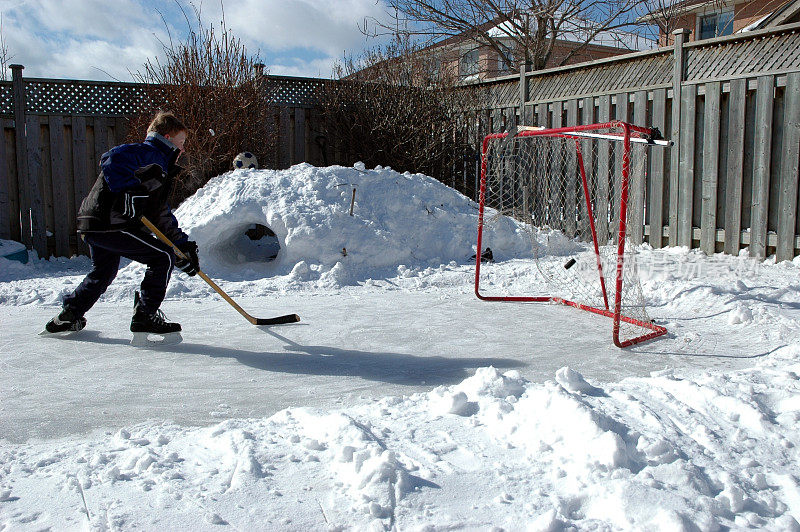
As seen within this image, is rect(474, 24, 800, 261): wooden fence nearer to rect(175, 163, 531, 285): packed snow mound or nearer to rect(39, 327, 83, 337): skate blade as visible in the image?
rect(175, 163, 531, 285): packed snow mound

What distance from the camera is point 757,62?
6520 mm

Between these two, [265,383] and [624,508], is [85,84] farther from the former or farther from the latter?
[624,508]

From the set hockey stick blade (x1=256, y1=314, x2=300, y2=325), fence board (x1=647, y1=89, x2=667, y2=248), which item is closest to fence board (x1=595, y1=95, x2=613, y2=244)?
fence board (x1=647, y1=89, x2=667, y2=248)

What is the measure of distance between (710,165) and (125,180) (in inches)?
229

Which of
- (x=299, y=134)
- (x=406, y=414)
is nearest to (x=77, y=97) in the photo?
(x=299, y=134)

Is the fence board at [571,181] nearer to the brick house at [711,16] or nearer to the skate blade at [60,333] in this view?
the brick house at [711,16]

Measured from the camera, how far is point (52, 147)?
8.55 metres

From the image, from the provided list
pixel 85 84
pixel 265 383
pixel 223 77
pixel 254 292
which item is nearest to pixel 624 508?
pixel 265 383

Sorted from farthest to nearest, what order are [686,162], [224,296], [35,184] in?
[35,184] < [686,162] < [224,296]

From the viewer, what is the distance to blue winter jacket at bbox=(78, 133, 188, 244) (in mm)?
3957

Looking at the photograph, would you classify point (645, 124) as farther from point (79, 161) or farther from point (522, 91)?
point (79, 161)

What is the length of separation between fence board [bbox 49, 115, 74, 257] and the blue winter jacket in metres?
5.18

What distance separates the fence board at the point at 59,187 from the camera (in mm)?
8570

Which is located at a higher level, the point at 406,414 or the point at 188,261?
the point at 188,261
